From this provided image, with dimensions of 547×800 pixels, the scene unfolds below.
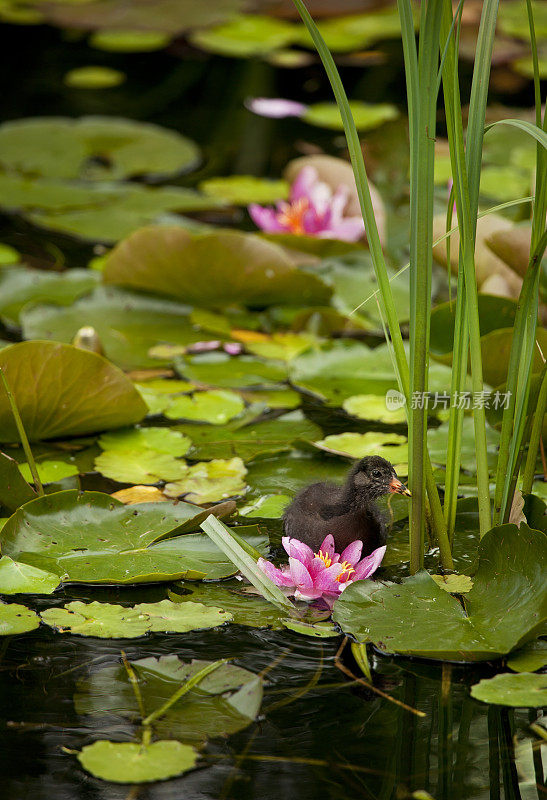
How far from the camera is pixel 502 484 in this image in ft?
7.18

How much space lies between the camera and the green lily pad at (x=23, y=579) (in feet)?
6.97

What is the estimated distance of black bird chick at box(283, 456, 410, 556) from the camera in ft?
7.46

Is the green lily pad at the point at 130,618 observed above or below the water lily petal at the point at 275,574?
below

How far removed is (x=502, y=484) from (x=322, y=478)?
26.6 inches

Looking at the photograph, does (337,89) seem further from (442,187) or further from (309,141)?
(309,141)

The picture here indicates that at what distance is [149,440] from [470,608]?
3.95ft

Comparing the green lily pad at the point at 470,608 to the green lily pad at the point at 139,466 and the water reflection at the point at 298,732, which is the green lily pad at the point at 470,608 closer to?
the water reflection at the point at 298,732

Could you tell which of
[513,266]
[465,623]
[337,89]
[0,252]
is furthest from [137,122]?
[465,623]

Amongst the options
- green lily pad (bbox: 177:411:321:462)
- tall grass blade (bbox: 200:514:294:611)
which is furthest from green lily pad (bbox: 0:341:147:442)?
tall grass blade (bbox: 200:514:294:611)

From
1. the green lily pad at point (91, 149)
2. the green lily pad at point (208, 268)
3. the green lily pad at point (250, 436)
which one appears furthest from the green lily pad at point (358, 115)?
the green lily pad at point (250, 436)

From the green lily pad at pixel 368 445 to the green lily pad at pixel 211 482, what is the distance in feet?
0.83

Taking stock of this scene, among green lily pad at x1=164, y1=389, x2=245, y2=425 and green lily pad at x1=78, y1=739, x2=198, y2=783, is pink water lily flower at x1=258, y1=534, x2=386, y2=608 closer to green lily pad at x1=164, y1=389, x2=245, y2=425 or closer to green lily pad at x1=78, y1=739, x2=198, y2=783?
green lily pad at x1=78, y1=739, x2=198, y2=783

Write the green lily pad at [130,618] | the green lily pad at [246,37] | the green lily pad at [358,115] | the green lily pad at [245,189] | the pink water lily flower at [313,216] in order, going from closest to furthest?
the green lily pad at [130,618] → the pink water lily flower at [313,216] → the green lily pad at [245,189] → the green lily pad at [358,115] → the green lily pad at [246,37]

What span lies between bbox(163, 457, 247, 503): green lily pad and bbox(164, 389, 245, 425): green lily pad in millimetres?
277
